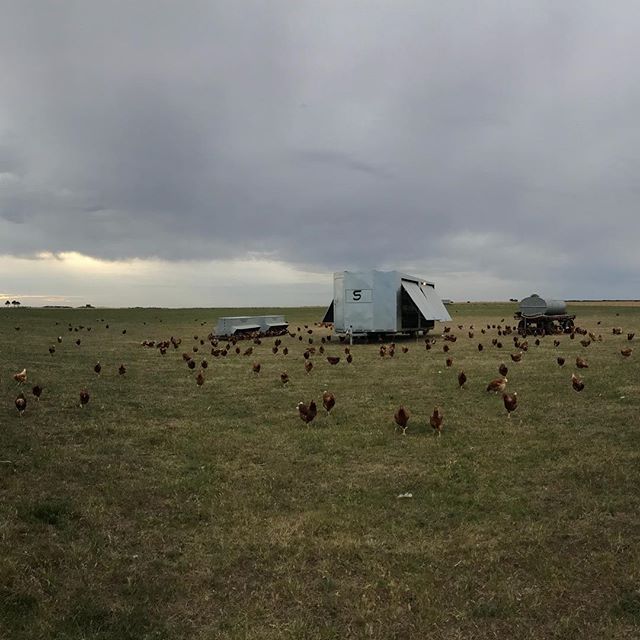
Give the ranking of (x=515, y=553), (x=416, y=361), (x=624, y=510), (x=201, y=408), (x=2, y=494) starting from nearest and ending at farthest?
(x=515, y=553) < (x=624, y=510) < (x=2, y=494) < (x=201, y=408) < (x=416, y=361)

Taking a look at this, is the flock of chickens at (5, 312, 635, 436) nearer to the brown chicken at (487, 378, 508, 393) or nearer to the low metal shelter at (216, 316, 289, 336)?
the brown chicken at (487, 378, 508, 393)

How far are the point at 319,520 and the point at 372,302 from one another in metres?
31.2

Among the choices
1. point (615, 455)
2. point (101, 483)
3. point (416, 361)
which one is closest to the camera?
point (101, 483)

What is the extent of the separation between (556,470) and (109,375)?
1759 cm

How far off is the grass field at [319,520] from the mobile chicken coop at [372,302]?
22.1 meters

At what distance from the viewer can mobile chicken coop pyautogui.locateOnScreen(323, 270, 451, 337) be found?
Answer: 3916 cm

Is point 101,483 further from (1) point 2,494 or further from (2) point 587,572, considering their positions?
(2) point 587,572

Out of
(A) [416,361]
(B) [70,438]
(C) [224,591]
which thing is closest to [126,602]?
(C) [224,591]

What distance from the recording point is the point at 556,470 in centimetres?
1034

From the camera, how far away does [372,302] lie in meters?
39.2

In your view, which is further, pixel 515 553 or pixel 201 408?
pixel 201 408

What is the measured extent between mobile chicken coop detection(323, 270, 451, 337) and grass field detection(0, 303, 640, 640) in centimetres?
2207

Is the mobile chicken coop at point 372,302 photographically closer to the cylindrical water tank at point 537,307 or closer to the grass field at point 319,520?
the cylindrical water tank at point 537,307

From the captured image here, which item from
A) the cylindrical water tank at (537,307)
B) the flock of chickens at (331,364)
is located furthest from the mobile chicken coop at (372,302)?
the cylindrical water tank at (537,307)
